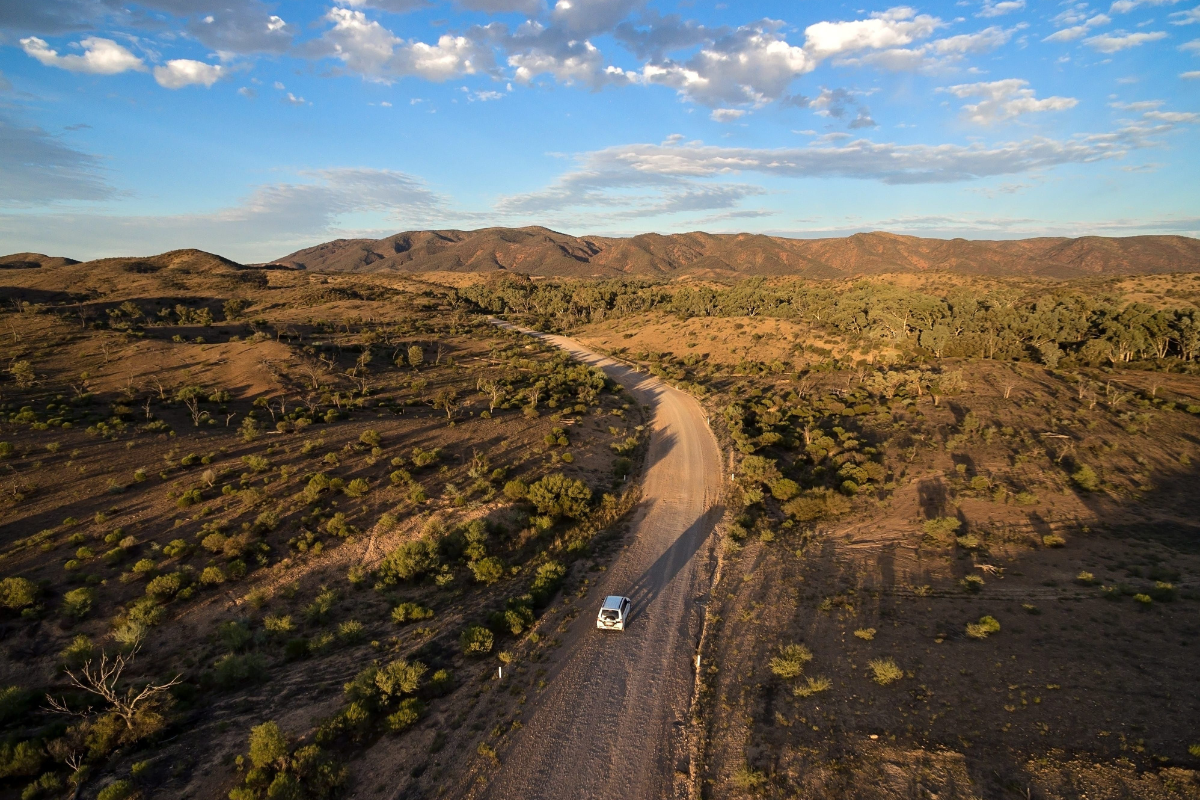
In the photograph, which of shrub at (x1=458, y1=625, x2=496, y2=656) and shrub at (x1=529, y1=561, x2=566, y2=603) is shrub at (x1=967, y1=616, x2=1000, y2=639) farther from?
shrub at (x1=458, y1=625, x2=496, y2=656)

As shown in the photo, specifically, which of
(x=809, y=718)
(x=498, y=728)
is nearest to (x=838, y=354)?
(x=809, y=718)

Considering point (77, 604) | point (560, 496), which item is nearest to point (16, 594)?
point (77, 604)

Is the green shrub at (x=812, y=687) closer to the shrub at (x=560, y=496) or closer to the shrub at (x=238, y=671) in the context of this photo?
the shrub at (x=560, y=496)

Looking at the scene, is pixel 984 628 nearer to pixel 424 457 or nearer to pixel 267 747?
pixel 267 747

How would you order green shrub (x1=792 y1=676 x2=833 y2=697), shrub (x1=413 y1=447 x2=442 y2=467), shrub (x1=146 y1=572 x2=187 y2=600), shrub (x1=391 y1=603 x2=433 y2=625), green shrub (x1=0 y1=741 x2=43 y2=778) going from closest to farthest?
green shrub (x1=0 y1=741 x2=43 y2=778), green shrub (x1=792 y1=676 x2=833 y2=697), shrub (x1=146 y1=572 x2=187 y2=600), shrub (x1=391 y1=603 x2=433 y2=625), shrub (x1=413 y1=447 x2=442 y2=467)

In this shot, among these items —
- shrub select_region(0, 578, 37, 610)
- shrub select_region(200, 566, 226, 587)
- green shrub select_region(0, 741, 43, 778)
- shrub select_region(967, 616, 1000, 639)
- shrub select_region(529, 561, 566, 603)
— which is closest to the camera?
green shrub select_region(0, 741, 43, 778)

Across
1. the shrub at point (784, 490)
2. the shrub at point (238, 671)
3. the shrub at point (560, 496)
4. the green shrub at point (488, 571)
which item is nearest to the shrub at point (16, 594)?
the shrub at point (238, 671)

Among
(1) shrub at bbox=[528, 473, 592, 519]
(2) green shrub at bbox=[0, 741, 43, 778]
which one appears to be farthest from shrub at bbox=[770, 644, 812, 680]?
(2) green shrub at bbox=[0, 741, 43, 778]
